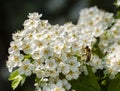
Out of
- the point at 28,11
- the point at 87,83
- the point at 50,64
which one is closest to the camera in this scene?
the point at 50,64

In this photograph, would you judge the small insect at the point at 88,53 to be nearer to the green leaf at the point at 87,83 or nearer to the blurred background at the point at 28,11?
the green leaf at the point at 87,83

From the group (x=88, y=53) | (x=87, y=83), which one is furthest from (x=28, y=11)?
(x=87, y=83)

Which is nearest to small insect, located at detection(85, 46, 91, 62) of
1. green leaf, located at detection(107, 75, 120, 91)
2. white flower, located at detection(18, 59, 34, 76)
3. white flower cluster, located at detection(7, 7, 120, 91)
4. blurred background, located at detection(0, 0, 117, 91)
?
white flower cluster, located at detection(7, 7, 120, 91)

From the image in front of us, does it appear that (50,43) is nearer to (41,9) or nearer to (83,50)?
(83,50)

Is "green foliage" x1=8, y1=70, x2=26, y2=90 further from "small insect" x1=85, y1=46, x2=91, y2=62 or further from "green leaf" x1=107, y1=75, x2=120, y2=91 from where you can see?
"green leaf" x1=107, y1=75, x2=120, y2=91

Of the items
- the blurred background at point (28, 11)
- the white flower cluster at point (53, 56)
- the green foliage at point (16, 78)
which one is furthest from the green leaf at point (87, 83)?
the blurred background at point (28, 11)

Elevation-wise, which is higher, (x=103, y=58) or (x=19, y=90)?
(x=19, y=90)

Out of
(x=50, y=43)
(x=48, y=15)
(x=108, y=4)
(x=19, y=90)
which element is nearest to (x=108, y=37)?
(x=50, y=43)

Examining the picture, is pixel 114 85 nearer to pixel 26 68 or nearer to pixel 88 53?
pixel 88 53
